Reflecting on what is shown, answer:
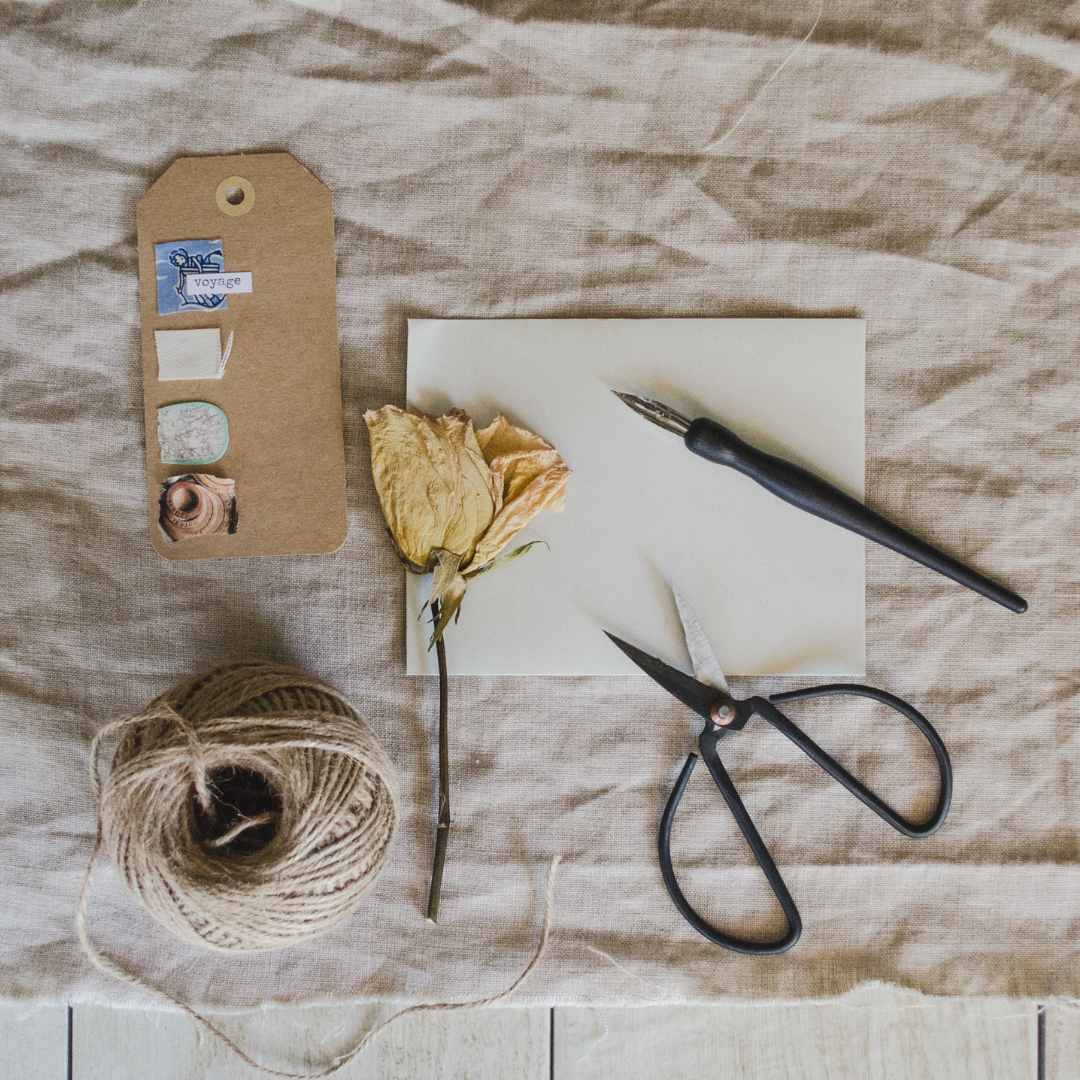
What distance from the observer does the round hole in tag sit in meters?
0.58

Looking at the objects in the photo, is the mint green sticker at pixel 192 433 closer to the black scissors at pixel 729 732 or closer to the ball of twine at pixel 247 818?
the ball of twine at pixel 247 818

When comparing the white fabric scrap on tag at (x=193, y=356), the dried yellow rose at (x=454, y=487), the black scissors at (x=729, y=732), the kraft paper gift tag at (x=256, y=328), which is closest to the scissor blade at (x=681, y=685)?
the black scissors at (x=729, y=732)

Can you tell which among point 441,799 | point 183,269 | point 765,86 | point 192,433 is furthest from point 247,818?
point 765,86

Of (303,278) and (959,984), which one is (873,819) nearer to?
(959,984)

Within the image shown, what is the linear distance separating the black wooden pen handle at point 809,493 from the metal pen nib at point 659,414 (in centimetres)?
1

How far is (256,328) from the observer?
22.8 inches

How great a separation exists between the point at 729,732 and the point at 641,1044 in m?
0.25

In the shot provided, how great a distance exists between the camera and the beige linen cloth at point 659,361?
0.58m

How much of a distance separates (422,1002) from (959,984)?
1.22 feet

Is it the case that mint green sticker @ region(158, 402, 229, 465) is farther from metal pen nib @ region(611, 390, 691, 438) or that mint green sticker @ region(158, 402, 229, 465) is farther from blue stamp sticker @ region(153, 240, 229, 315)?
metal pen nib @ region(611, 390, 691, 438)

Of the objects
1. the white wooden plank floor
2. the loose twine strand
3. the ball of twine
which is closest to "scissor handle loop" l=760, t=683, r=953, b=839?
the white wooden plank floor

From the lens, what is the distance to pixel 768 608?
580 mm

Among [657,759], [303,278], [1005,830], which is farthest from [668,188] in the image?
[1005,830]

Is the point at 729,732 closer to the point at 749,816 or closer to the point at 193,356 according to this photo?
the point at 749,816
